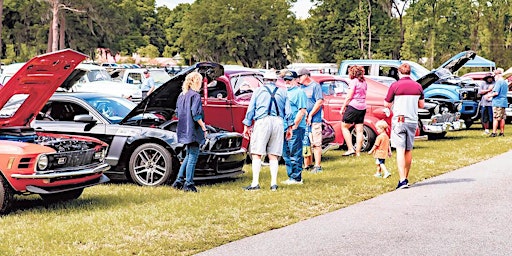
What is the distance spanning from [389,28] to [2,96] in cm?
7307

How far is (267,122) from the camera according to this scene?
1136 cm

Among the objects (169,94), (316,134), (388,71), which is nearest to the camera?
(169,94)

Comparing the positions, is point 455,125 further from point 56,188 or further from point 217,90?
point 56,188

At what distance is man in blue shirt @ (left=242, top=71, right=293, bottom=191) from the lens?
11.4 m

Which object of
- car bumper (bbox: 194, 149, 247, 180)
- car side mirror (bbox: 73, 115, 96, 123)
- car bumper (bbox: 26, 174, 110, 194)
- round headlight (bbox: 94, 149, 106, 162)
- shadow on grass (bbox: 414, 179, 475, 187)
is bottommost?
shadow on grass (bbox: 414, 179, 475, 187)

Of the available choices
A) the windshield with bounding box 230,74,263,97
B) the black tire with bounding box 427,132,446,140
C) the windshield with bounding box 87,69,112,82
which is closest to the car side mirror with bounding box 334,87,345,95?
the windshield with bounding box 230,74,263,97

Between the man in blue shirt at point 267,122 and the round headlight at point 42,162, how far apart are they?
2944mm

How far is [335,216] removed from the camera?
31.4ft

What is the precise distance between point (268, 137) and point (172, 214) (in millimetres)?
2379

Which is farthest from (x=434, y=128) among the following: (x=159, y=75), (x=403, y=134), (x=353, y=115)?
(x=159, y=75)

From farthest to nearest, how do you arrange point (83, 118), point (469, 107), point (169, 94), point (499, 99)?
point (469, 107), point (499, 99), point (169, 94), point (83, 118)

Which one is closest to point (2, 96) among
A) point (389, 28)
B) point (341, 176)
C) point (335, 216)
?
point (335, 216)

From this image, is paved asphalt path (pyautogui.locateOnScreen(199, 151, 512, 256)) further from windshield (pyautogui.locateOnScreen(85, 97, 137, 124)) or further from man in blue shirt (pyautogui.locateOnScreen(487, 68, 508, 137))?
man in blue shirt (pyautogui.locateOnScreen(487, 68, 508, 137))

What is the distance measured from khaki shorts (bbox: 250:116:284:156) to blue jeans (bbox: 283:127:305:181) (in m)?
0.83
